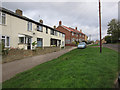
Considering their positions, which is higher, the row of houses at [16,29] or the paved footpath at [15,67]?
the row of houses at [16,29]

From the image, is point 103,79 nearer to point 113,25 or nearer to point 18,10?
point 18,10

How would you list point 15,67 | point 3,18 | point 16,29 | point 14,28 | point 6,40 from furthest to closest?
point 16,29 → point 14,28 → point 6,40 → point 3,18 → point 15,67

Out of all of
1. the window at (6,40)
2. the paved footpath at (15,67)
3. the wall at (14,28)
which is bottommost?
the paved footpath at (15,67)

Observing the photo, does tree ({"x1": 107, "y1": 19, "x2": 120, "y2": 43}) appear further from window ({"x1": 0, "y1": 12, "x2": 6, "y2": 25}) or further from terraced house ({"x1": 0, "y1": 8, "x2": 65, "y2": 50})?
window ({"x1": 0, "y1": 12, "x2": 6, "y2": 25})

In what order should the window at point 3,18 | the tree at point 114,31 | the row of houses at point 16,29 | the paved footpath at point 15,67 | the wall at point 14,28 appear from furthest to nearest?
the tree at point 114,31, the wall at point 14,28, the row of houses at point 16,29, the window at point 3,18, the paved footpath at point 15,67

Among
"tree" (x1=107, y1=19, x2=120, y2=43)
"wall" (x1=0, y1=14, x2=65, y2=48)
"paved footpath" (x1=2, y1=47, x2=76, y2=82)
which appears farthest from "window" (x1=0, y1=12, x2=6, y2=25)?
"tree" (x1=107, y1=19, x2=120, y2=43)

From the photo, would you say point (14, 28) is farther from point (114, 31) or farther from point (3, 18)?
point (114, 31)

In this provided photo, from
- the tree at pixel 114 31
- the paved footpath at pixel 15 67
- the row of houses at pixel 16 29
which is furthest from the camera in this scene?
the tree at pixel 114 31

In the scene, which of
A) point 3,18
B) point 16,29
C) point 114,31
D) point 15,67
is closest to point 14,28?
point 16,29

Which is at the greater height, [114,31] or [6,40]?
[114,31]

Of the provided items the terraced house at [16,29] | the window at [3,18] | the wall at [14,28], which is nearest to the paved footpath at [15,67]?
the terraced house at [16,29]

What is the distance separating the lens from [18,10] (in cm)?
1579

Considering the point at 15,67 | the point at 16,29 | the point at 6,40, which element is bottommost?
the point at 15,67

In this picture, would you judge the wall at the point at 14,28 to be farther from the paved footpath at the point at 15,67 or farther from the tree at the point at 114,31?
the tree at the point at 114,31
